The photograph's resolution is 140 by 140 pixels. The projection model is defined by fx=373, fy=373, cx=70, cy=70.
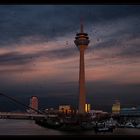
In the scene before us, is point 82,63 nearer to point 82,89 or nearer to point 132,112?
point 82,89

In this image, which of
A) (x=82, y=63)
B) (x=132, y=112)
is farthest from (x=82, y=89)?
(x=132, y=112)

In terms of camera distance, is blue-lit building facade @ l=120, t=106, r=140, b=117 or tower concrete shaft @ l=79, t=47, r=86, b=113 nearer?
tower concrete shaft @ l=79, t=47, r=86, b=113

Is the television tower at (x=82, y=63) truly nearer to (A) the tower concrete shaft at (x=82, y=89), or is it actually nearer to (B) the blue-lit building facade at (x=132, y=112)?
(A) the tower concrete shaft at (x=82, y=89)

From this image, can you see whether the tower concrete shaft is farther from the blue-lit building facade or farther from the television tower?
the blue-lit building facade

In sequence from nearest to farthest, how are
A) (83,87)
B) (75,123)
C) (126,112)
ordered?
(75,123) < (83,87) < (126,112)

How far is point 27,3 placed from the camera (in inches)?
40.0

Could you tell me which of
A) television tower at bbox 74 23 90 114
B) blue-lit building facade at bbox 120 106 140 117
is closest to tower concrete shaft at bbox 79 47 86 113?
television tower at bbox 74 23 90 114

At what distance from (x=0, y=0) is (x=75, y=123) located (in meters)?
16.6

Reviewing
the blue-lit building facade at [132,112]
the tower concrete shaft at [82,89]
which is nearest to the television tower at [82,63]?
the tower concrete shaft at [82,89]
